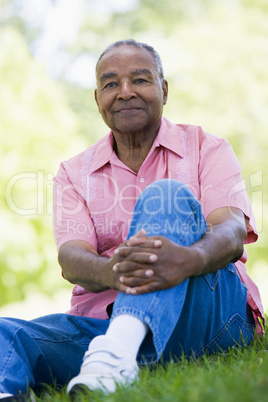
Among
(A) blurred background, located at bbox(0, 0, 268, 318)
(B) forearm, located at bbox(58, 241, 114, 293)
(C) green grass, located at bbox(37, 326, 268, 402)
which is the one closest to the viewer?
(C) green grass, located at bbox(37, 326, 268, 402)

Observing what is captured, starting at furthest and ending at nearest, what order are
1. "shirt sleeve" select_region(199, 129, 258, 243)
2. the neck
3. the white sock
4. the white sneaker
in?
1. the neck
2. "shirt sleeve" select_region(199, 129, 258, 243)
3. the white sock
4. the white sneaker

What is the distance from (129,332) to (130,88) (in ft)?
4.63

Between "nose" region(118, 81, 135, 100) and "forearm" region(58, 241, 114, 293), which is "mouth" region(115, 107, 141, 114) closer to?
"nose" region(118, 81, 135, 100)

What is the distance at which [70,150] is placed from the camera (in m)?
9.53

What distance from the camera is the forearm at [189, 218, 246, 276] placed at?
7.27 feet

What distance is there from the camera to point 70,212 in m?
2.97

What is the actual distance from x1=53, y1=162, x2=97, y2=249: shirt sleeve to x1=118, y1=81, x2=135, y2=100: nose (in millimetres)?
→ 482

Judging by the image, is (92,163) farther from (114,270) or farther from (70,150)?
(70,150)

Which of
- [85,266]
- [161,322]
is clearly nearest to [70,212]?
[85,266]

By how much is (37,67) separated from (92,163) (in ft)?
22.7

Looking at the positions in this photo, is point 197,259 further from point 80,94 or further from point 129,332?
point 80,94

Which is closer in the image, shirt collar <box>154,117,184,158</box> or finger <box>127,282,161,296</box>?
finger <box>127,282,161,296</box>

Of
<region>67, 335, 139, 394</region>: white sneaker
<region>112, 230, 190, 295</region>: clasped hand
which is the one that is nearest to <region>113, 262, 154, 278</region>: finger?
<region>112, 230, 190, 295</region>: clasped hand

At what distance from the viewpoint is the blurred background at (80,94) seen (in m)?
9.28
